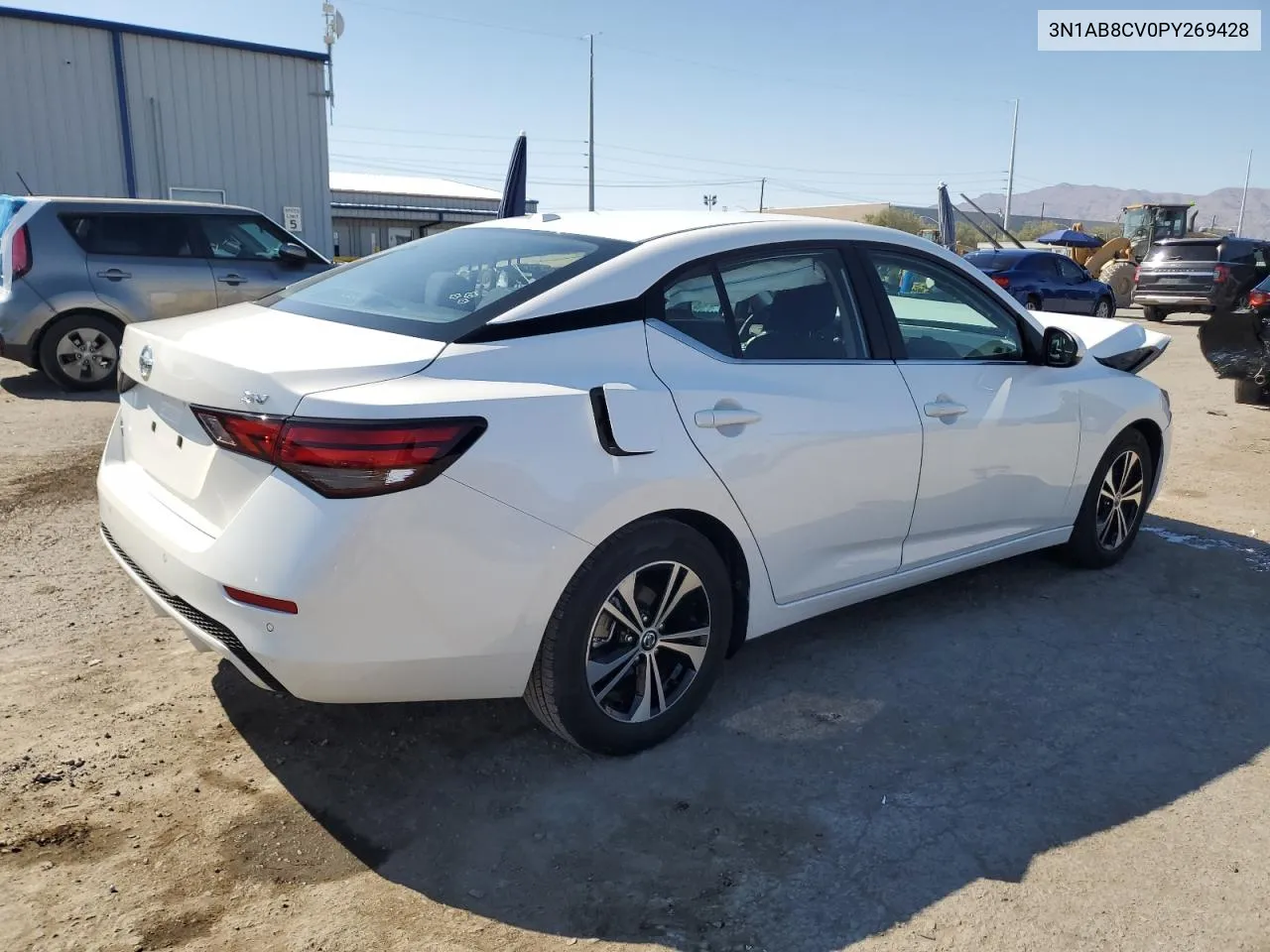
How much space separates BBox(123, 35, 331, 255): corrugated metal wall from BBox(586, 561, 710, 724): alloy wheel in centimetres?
1638

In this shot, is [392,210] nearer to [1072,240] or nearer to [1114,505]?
[1072,240]

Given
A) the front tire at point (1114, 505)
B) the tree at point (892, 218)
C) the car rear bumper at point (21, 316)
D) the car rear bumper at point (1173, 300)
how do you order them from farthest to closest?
the tree at point (892, 218), the car rear bumper at point (1173, 300), the car rear bumper at point (21, 316), the front tire at point (1114, 505)

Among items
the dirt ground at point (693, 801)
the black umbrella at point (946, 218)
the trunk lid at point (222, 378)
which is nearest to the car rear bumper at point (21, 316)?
the dirt ground at point (693, 801)

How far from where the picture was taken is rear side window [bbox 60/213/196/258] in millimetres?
8773

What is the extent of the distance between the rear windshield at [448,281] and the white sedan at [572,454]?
0.02 m

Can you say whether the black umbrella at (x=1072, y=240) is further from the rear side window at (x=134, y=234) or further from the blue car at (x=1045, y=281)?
the rear side window at (x=134, y=234)

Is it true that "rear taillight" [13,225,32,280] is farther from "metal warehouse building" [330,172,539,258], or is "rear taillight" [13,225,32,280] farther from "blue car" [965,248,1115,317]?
"metal warehouse building" [330,172,539,258]

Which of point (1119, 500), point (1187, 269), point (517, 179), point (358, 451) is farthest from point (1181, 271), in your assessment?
point (358, 451)

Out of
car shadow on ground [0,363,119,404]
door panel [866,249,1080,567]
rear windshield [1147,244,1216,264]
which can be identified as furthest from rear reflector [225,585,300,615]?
rear windshield [1147,244,1216,264]

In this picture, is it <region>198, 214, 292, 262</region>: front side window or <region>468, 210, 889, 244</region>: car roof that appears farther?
<region>198, 214, 292, 262</region>: front side window

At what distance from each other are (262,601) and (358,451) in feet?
1.46

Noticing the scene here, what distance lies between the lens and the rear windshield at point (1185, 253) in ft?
65.0

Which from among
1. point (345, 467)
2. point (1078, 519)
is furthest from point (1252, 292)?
point (345, 467)

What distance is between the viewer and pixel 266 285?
31.5 ft
